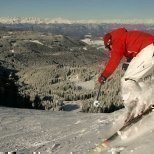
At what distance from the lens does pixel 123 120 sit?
11.5m

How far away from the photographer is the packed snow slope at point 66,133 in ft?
32.6

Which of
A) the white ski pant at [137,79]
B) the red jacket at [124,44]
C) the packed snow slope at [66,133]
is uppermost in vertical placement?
the red jacket at [124,44]

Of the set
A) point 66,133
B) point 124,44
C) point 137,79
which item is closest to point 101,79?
point 137,79

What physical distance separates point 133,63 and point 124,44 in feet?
→ 2.24

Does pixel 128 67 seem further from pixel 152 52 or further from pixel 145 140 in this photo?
pixel 145 140

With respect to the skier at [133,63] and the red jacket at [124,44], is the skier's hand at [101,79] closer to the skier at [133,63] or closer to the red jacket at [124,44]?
the skier at [133,63]

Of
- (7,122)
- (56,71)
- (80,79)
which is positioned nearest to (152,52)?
(7,122)

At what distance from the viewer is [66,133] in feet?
44.7

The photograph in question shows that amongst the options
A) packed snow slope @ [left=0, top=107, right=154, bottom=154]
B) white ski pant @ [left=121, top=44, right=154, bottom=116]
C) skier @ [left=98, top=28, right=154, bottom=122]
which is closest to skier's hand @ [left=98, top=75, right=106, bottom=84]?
skier @ [left=98, top=28, right=154, bottom=122]

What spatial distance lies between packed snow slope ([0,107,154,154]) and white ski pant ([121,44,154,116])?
62cm

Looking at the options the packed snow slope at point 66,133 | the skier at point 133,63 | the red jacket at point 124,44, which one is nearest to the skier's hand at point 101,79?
the skier at point 133,63

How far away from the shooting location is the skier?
438 inches

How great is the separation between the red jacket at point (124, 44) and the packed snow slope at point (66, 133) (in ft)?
5.15

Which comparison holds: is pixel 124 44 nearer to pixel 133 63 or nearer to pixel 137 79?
pixel 133 63
